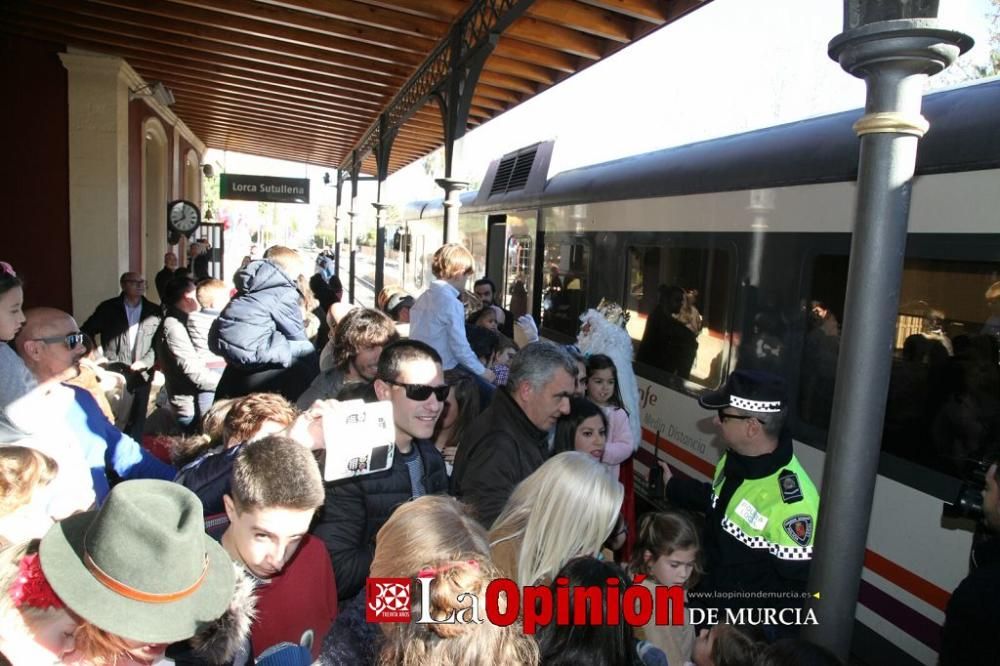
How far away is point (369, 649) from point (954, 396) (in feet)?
9.46

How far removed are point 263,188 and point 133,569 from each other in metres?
15.4

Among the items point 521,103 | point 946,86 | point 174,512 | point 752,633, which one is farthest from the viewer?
point 521,103

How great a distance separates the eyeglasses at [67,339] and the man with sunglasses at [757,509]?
2.58 metres

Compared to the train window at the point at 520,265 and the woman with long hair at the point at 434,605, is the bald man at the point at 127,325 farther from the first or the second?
the woman with long hair at the point at 434,605

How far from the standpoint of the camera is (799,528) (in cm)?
246

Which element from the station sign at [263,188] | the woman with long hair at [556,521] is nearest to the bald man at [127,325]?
the woman with long hair at [556,521]

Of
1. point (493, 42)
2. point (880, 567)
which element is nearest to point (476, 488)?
point (880, 567)

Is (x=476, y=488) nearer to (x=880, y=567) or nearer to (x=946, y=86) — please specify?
(x=880, y=567)

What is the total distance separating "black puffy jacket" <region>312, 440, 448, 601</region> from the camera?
215cm

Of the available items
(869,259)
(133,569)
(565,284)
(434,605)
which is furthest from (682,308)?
(133,569)

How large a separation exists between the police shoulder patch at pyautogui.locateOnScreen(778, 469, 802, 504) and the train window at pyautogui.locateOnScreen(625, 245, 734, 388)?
2298 millimetres

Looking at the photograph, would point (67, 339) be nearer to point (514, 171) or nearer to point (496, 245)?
point (514, 171)

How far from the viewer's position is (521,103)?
9648mm

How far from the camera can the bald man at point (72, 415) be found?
2635 mm
